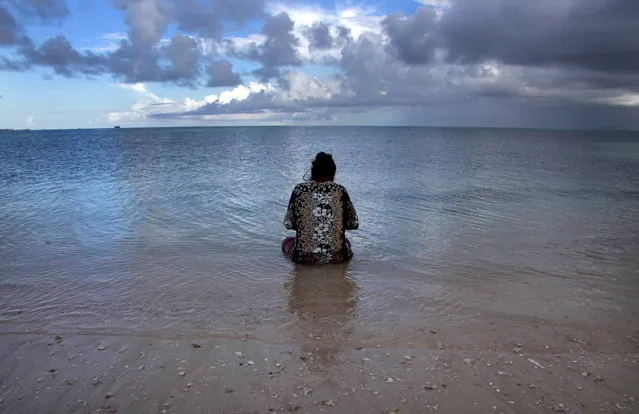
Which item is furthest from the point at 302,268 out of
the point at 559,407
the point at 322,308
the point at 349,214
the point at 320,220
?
the point at 559,407

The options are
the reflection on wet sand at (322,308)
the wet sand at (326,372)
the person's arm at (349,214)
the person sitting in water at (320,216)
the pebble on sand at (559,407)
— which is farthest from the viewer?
the person's arm at (349,214)

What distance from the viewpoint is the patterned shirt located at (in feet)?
26.6

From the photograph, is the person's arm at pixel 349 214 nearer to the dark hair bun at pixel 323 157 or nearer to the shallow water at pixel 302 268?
the dark hair bun at pixel 323 157

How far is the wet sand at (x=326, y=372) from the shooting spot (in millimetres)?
4094

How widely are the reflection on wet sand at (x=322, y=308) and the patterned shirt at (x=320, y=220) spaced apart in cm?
26

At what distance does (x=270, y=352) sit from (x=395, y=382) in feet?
4.74

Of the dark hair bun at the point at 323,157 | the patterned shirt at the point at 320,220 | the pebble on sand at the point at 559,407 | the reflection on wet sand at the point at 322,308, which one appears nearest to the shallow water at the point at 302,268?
the reflection on wet sand at the point at 322,308

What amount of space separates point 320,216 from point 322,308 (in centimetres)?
216

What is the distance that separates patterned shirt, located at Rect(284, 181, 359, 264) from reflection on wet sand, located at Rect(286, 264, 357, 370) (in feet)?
0.85

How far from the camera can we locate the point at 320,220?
8.23 m

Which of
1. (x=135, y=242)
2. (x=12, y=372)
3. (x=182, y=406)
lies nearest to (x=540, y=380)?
(x=182, y=406)

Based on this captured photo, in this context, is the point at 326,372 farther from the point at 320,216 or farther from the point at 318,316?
the point at 320,216

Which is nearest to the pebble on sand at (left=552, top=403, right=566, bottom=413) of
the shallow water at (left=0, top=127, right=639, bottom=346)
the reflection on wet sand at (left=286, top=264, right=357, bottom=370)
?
the shallow water at (left=0, top=127, right=639, bottom=346)

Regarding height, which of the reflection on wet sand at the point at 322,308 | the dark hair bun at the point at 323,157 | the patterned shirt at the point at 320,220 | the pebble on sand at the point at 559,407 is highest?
the dark hair bun at the point at 323,157
